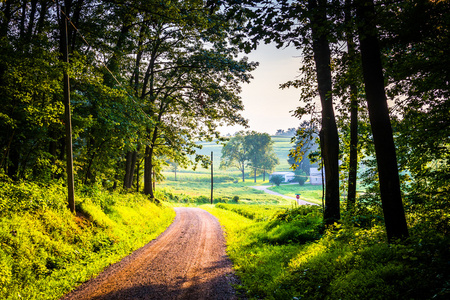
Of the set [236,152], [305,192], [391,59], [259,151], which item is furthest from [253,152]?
[391,59]

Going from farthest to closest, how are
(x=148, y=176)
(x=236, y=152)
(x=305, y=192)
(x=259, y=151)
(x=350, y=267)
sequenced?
(x=236, y=152) → (x=259, y=151) → (x=305, y=192) → (x=148, y=176) → (x=350, y=267)

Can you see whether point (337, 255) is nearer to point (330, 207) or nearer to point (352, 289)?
point (352, 289)

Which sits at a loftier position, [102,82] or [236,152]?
[102,82]

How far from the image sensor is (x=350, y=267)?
182 inches

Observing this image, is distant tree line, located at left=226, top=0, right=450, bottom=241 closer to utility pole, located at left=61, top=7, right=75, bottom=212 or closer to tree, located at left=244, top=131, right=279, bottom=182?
utility pole, located at left=61, top=7, right=75, bottom=212

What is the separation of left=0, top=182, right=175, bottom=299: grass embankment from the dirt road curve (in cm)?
56

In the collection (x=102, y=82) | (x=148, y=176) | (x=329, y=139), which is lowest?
(x=148, y=176)

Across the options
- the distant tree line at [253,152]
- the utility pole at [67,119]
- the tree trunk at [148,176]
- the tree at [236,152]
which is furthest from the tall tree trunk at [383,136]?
the tree at [236,152]

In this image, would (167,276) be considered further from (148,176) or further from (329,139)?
(148,176)

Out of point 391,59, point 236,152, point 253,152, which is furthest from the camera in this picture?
point 236,152

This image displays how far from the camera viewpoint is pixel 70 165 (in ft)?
28.3

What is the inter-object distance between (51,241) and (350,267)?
8245mm

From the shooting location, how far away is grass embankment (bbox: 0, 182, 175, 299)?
5.24m

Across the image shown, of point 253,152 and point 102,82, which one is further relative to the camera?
point 253,152
